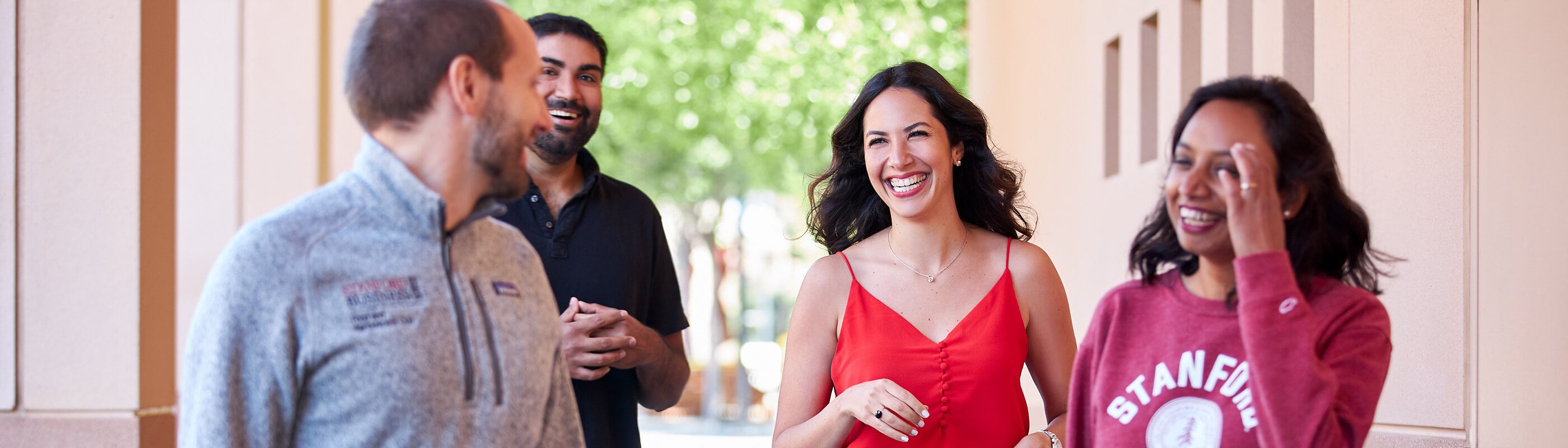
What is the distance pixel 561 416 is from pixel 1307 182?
1.26m

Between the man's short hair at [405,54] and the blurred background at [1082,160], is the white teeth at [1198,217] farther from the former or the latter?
the blurred background at [1082,160]

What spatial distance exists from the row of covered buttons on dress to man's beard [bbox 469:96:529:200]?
1.28 meters

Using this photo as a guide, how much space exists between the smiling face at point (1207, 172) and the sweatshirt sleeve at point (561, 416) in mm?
1048

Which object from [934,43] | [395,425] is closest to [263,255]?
[395,425]

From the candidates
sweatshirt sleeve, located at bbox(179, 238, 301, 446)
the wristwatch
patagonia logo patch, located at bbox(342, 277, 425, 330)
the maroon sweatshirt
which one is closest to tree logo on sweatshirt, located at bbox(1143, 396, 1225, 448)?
the maroon sweatshirt

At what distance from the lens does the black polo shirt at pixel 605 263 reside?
10.1 ft

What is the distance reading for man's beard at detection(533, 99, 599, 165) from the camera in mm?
3119

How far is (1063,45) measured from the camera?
8.19m

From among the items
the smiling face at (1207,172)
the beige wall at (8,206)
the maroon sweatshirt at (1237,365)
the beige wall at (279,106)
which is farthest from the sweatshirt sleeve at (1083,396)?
the beige wall at (279,106)

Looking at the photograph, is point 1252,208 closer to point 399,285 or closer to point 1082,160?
point 399,285

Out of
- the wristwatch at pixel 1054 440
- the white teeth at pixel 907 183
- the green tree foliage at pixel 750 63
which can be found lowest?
the wristwatch at pixel 1054 440

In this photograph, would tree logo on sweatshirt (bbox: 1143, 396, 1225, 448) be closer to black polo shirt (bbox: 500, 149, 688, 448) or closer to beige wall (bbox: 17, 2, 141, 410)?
black polo shirt (bbox: 500, 149, 688, 448)

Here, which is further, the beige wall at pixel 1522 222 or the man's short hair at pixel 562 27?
the man's short hair at pixel 562 27

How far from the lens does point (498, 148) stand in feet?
6.16
